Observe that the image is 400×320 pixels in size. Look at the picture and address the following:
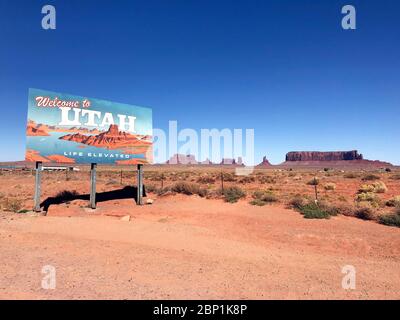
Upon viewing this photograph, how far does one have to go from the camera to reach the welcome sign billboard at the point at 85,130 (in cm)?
1576

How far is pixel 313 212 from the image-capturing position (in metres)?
14.8

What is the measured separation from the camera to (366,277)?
6992 mm

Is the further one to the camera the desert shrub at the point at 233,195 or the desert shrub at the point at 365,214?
the desert shrub at the point at 233,195

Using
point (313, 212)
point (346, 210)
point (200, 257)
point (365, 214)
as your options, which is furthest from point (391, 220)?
point (200, 257)

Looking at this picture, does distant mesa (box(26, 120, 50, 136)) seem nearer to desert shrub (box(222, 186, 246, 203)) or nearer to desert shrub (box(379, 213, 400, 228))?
desert shrub (box(222, 186, 246, 203))

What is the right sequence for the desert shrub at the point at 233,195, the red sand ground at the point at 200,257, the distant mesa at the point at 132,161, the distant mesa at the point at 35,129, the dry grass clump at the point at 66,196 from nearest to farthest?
1. the red sand ground at the point at 200,257
2. the distant mesa at the point at 35,129
3. the distant mesa at the point at 132,161
4. the desert shrub at the point at 233,195
5. the dry grass clump at the point at 66,196

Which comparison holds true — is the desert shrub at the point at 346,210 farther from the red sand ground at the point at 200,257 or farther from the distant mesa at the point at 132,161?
the distant mesa at the point at 132,161

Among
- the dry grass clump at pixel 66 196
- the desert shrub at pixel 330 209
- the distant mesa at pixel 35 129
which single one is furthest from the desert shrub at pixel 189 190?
the distant mesa at pixel 35 129

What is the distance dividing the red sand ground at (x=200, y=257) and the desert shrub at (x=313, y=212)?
26.9 inches

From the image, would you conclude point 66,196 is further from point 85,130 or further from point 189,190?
point 189,190

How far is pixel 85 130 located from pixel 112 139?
188 cm

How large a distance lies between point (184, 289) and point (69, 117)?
554 inches

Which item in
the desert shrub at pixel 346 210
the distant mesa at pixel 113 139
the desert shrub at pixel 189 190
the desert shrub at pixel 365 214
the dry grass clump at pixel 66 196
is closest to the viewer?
the desert shrub at pixel 365 214

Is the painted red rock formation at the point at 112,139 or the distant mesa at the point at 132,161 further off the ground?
the painted red rock formation at the point at 112,139
